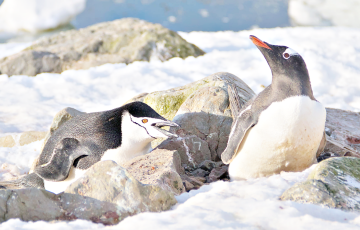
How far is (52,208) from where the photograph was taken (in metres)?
1.83

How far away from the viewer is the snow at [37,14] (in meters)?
11.7

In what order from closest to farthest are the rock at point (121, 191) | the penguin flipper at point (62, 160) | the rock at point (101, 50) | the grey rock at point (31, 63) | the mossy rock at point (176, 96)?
the rock at point (121, 191) < the penguin flipper at point (62, 160) < the mossy rock at point (176, 96) < the grey rock at point (31, 63) < the rock at point (101, 50)

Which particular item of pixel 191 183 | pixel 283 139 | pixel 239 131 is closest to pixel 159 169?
pixel 191 183

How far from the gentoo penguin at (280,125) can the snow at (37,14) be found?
10.7 m

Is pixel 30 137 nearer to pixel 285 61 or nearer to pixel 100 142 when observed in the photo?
pixel 100 142

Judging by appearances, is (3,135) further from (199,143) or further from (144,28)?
(144,28)

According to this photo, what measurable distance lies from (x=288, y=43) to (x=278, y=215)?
6.64 meters

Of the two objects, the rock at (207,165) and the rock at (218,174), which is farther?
the rock at (207,165)

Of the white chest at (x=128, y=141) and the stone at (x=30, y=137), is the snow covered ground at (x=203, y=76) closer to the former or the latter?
the stone at (x=30, y=137)

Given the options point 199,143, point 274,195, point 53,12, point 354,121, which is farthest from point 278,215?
point 53,12

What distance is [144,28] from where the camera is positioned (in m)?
8.20

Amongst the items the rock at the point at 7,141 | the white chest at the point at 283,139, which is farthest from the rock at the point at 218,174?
the rock at the point at 7,141

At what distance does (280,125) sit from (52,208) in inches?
60.3

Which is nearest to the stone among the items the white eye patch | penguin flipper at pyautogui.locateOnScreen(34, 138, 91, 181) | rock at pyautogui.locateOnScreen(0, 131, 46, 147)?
rock at pyautogui.locateOnScreen(0, 131, 46, 147)
